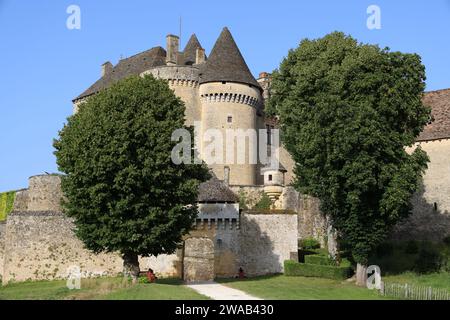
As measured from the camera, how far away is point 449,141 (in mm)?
43281

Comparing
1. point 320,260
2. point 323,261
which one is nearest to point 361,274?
point 323,261

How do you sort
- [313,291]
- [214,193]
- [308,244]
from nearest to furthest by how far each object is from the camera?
[313,291] → [214,193] → [308,244]

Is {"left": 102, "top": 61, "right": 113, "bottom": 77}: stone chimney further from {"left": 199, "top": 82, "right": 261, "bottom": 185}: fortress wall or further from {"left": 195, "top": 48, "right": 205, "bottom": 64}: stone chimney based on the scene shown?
{"left": 199, "top": 82, "right": 261, "bottom": 185}: fortress wall

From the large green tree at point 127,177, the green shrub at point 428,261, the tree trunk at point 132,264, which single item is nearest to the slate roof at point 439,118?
the green shrub at point 428,261

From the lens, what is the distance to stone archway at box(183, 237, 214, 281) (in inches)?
1520

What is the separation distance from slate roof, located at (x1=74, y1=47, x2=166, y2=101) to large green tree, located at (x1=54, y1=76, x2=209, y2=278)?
993 inches

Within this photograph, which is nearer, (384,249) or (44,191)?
(384,249)

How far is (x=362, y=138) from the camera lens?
103 ft

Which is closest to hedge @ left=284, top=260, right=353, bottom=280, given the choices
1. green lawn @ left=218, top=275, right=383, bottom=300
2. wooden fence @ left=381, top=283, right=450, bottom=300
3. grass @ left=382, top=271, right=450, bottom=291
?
green lawn @ left=218, top=275, right=383, bottom=300

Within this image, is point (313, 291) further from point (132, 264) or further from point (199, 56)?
point (199, 56)

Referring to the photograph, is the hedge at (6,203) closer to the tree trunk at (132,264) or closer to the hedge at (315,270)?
the tree trunk at (132,264)

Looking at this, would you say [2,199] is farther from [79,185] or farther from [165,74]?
[79,185]

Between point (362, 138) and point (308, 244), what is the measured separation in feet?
46.3
